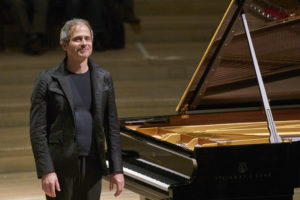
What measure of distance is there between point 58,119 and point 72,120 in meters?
0.05

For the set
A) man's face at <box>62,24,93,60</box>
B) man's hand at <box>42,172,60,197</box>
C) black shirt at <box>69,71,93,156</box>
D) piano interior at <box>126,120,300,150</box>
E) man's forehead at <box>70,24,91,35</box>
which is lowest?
man's hand at <box>42,172,60,197</box>

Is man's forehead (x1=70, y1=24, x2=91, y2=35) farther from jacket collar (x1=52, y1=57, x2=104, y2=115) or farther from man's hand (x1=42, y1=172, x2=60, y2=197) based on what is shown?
man's hand (x1=42, y1=172, x2=60, y2=197)

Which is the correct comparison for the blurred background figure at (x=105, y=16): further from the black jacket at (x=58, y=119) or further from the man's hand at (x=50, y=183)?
the man's hand at (x=50, y=183)

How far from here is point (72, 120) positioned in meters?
2.21

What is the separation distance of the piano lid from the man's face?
97cm

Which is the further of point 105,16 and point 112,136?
point 105,16

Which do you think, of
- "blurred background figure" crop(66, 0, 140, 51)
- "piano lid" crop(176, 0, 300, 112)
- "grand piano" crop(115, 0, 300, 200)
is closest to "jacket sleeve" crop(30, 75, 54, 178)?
"grand piano" crop(115, 0, 300, 200)

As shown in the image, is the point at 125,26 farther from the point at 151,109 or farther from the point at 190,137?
the point at 190,137

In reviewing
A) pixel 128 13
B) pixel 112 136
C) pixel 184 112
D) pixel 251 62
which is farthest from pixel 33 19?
pixel 112 136

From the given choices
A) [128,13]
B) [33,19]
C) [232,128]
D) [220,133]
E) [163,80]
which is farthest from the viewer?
[128,13]

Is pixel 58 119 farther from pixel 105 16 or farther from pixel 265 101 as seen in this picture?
pixel 105 16

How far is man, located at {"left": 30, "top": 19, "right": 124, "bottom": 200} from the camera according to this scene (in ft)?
7.15

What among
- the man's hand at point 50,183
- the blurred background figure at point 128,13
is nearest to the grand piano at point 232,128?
the man's hand at point 50,183

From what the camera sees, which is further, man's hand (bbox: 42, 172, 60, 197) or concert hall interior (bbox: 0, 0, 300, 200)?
concert hall interior (bbox: 0, 0, 300, 200)
